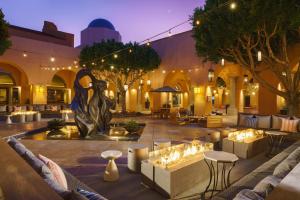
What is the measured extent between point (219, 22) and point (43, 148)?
27.0 ft

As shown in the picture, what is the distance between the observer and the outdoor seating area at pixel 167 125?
302 centimetres

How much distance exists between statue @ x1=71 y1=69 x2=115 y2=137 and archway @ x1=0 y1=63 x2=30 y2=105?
1451 centimetres

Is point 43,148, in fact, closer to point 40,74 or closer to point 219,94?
point 40,74

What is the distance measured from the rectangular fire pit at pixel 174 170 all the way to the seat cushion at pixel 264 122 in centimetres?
543

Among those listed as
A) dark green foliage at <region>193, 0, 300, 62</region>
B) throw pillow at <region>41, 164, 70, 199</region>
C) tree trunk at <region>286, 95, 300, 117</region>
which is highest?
dark green foliage at <region>193, 0, 300, 62</region>

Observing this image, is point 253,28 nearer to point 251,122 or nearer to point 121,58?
point 251,122

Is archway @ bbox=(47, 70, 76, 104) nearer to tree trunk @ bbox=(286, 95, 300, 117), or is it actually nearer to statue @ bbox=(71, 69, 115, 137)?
statue @ bbox=(71, 69, 115, 137)

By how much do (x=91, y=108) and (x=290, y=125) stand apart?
25.8 feet

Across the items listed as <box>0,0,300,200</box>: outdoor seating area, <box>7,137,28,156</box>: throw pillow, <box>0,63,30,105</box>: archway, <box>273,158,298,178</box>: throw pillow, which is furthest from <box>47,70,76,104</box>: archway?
<box>273,158,298,178</box>: throw pillow

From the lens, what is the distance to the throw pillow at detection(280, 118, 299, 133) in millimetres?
8086

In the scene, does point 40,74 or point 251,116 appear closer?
point 251,116

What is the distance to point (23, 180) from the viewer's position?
209 cm

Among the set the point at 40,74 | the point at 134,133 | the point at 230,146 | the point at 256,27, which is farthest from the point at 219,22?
the point at 40,74

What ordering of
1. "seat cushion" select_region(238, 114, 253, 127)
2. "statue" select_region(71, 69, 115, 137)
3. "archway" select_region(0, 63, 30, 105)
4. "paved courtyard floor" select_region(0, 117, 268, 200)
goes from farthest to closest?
"archway" select_region(0, 63, 30, 105), "seat cushion" select_region(238, 114, 253, 127), "statue" select_region(71, 69, 115, 137), "paved courtyard floor" select_region(0, 117, 268, 200)
